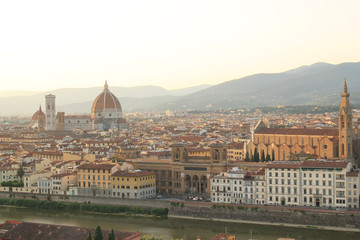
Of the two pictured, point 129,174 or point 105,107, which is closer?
point 129,174

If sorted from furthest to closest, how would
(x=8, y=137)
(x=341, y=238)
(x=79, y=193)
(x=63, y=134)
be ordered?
(x=63, y=134) < (x=8, y=137) < (x=79, y=193) < (x=341, y=238)

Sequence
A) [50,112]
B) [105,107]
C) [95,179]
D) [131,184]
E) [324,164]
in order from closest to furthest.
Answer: [324,164] < [131,184] < [95,179] < [50,112] < [105,107]

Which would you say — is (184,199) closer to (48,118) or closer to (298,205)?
(298,205)

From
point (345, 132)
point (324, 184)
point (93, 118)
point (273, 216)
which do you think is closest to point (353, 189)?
point (324, 184)

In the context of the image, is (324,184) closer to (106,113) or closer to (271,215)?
(271,215)

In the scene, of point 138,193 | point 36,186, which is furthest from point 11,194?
point 138,193

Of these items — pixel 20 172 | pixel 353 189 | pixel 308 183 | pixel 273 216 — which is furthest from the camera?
pixel 20 172

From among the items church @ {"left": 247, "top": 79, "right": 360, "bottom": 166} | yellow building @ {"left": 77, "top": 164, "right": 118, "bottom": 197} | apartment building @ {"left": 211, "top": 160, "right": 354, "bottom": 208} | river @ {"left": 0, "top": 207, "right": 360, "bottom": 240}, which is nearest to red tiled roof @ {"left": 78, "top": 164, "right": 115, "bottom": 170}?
yellow building @ {"left": 77, "top": 164, "right": 118, "bottom": 197}

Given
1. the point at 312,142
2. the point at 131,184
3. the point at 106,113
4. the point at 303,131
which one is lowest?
the point at 131,184
